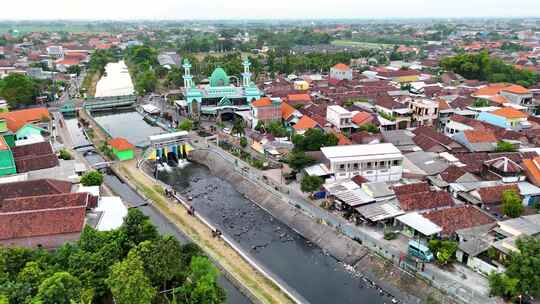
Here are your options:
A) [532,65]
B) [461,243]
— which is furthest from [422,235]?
[532,65]

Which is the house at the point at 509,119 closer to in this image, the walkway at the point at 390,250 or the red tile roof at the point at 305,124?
the red tile roof at the point at 305,124

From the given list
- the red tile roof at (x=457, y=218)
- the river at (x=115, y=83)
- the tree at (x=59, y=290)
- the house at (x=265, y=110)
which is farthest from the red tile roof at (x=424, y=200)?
the river at (x=115, y=83)

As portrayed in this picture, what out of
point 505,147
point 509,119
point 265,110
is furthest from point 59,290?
point 509,119

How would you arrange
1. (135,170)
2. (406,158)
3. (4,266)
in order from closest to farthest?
(4,266) < (406,158) < (135,170)

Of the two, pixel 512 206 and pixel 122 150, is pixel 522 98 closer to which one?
pixel 512 206

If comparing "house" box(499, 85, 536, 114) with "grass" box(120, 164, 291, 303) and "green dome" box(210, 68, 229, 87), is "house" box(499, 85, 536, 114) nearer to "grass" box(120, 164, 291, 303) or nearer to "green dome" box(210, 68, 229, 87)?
"green dome" box(210, 68, 229, 87)

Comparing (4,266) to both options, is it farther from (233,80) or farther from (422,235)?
(233,80)
